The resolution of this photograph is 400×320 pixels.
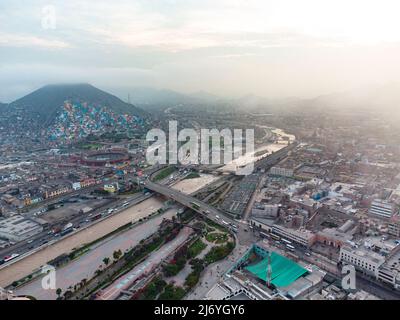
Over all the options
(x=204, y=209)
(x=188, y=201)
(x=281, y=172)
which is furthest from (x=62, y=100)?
(x=204, y=209)

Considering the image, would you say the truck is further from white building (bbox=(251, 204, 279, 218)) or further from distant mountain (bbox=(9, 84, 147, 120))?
distant mountain (bbox=(9, 84, 147, 120))

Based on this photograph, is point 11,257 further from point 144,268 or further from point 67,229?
point 144,268

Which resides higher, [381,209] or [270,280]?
[381,209]

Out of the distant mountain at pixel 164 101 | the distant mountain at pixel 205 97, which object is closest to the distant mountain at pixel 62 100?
the distant mountain at pixel 164 101

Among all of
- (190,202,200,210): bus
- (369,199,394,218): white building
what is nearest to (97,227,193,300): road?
(190,202,200,210): bus

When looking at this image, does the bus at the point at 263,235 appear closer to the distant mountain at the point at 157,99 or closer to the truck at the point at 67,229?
the truck at the point at 67,229

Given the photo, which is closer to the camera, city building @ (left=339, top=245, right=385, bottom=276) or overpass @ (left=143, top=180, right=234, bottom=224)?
city building @ (left=339, top=245, right=385, bottom=276)

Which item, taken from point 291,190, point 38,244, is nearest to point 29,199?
point 38,244
